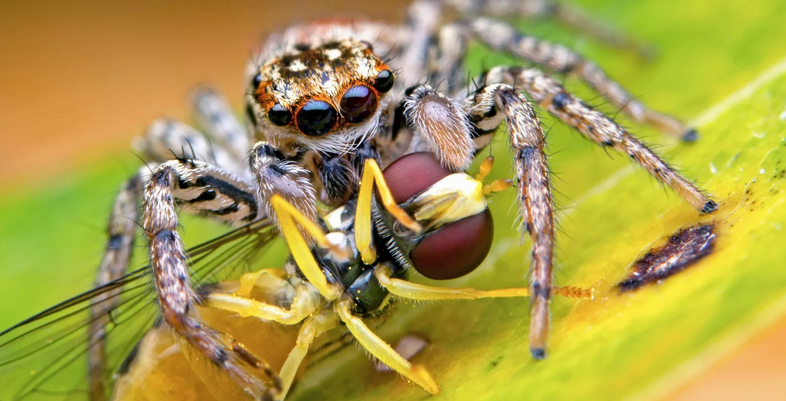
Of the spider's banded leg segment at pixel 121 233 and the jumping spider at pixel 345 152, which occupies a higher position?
the jumping spider at pixel 345 152

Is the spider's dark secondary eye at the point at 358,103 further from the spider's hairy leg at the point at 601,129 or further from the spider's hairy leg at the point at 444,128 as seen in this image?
the spider's hairy leg at the point at 601,129

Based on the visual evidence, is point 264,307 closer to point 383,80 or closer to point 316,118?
point 316,118

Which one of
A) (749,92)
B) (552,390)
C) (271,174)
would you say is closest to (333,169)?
(271,174)

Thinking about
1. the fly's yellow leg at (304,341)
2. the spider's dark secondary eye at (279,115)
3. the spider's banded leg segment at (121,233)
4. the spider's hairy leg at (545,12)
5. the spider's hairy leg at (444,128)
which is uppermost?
the spider's hairy leg at (545,12)

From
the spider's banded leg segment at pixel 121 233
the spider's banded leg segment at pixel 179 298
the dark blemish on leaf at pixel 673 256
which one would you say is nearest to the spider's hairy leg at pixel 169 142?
the spider's banded leg segment at pixel 121 233

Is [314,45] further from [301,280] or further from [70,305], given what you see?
[70,305]

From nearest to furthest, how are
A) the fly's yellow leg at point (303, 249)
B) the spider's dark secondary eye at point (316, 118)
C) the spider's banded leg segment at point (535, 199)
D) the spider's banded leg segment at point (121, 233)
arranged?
the spider's banded leg segment at point (535, 199) → the fly's yellow leg at point (303, 249) → the spider's dark secondary eye at point (316, 118) → the spider's banded leg segment at point (121, 233)

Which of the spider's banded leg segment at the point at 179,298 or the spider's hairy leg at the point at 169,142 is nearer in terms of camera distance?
the spider's banded leg segment at the point at 179,298

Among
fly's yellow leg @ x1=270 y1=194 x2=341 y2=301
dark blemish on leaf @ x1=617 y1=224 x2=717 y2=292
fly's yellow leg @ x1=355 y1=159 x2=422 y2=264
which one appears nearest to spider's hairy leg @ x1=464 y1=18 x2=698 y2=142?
dark blemish on leaf @ x1=617 y1=224 x2=717 y2=292
